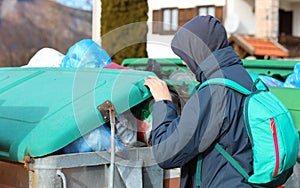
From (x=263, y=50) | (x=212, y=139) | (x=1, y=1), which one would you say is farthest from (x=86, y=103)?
(x=1, y=1)

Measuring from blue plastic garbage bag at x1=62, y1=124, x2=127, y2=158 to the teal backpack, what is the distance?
0.59 m

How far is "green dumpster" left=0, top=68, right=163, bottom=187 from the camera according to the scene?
2.51 metres

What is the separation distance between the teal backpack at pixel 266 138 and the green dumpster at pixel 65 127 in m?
0.58

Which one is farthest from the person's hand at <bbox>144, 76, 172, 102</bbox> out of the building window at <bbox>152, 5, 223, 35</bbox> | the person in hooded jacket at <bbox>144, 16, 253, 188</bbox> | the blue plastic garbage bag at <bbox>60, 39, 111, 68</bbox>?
the building window at <bbox>152, 5, 223, 35</bbox>

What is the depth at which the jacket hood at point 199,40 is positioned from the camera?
89.8 inches

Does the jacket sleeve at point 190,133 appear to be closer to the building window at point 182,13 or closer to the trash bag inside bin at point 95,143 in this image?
the trash bag inside bin at point 95,143

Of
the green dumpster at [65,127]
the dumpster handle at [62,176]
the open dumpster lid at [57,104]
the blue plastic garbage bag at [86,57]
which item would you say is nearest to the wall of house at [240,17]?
the blue plastic garbage bag at [86,57]

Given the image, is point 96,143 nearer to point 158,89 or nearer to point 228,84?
point 158,89

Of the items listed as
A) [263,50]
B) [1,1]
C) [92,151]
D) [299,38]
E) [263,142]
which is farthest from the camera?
[299,38]

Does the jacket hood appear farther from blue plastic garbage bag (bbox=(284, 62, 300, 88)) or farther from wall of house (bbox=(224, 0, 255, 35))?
wall of house (bbox=(224, 0, 255, 35))

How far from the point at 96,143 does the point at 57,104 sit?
29 centimetres

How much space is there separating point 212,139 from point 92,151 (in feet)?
2.10

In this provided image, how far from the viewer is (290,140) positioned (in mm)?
2250

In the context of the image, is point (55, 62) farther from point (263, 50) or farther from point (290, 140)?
point (263, 50)
